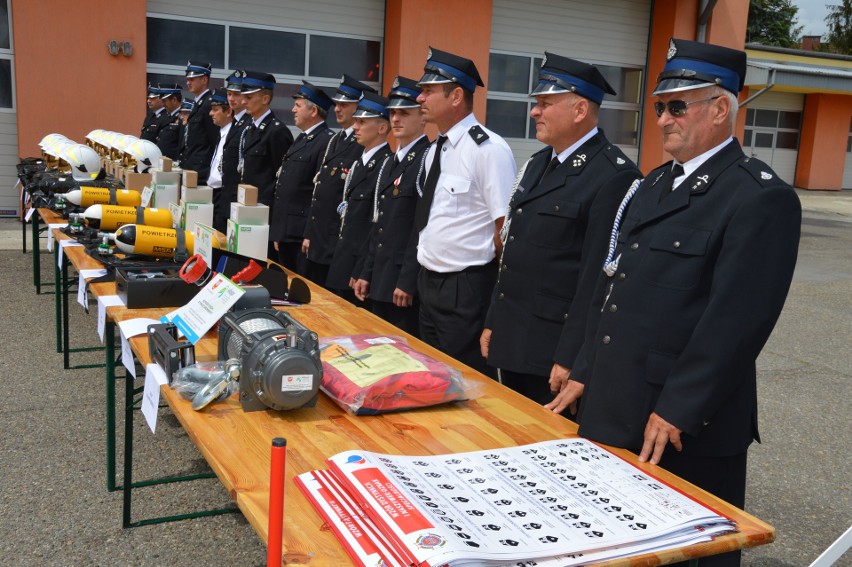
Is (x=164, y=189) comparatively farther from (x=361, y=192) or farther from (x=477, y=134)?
(x=477, y=134)

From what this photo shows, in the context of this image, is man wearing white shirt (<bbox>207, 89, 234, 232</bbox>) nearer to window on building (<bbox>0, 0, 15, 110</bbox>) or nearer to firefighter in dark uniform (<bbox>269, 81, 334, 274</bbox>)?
firefighter in dark uniform (<bbox>269, 81, 334, 274</bbox>)

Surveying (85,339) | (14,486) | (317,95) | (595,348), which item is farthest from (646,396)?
(85,339)

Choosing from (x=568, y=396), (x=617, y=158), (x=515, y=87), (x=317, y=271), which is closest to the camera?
(x=568, y=396)

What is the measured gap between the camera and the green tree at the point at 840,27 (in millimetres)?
45562

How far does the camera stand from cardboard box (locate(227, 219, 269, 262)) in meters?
3.63

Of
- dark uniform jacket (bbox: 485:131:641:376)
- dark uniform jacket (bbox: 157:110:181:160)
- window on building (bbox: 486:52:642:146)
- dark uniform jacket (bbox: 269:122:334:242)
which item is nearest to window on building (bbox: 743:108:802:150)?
window on building (bbox: 486:52:642:146)

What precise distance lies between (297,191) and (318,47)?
7751 mm

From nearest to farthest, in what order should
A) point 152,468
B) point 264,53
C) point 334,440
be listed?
1. point 334,440
2. point 152,468
3. point 264,53

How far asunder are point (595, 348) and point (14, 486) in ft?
8.96

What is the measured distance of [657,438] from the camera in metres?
1.93

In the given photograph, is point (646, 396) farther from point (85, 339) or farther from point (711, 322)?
point (85, 339)

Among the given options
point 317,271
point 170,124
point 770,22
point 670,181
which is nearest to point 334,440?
point 670,181

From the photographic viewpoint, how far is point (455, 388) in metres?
2.16

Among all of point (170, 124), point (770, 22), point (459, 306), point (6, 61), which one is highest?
point (770, 22)
